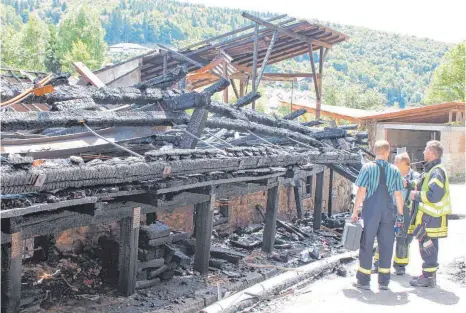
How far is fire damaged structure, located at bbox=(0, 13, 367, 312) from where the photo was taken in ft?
17.1

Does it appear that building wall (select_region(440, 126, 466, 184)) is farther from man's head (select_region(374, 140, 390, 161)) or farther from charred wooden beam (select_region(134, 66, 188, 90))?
charred wooden beam (select_region(134, 66, 188, 90))

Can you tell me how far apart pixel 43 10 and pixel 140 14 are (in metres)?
31.7

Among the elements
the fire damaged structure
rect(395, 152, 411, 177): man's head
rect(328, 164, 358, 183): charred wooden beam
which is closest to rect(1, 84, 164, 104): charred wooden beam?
the fire damaged structure

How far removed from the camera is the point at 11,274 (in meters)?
5.41

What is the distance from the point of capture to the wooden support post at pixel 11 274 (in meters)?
5.34

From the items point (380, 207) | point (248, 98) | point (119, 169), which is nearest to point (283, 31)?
point (248, 98)

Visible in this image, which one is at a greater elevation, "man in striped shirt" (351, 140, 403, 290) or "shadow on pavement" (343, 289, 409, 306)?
"man in striped shirt" (351, 140, 403, 290)

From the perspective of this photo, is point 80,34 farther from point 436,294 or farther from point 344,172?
point 436,294

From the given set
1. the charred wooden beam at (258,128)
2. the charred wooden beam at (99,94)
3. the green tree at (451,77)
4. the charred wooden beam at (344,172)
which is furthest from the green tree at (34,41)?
the charred wooden beam at (99,94)

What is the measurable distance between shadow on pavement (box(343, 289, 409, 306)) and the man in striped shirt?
15 cm

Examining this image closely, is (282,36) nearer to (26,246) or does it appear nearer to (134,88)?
(134,88)

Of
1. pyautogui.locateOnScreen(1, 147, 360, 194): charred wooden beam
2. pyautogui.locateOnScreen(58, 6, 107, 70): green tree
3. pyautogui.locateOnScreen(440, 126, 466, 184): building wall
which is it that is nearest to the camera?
pyautogui.locateOnScreen(1, 147, 360, 194): charred wooden beam

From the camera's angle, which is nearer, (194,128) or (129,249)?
(129,249)

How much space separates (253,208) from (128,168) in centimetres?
781
